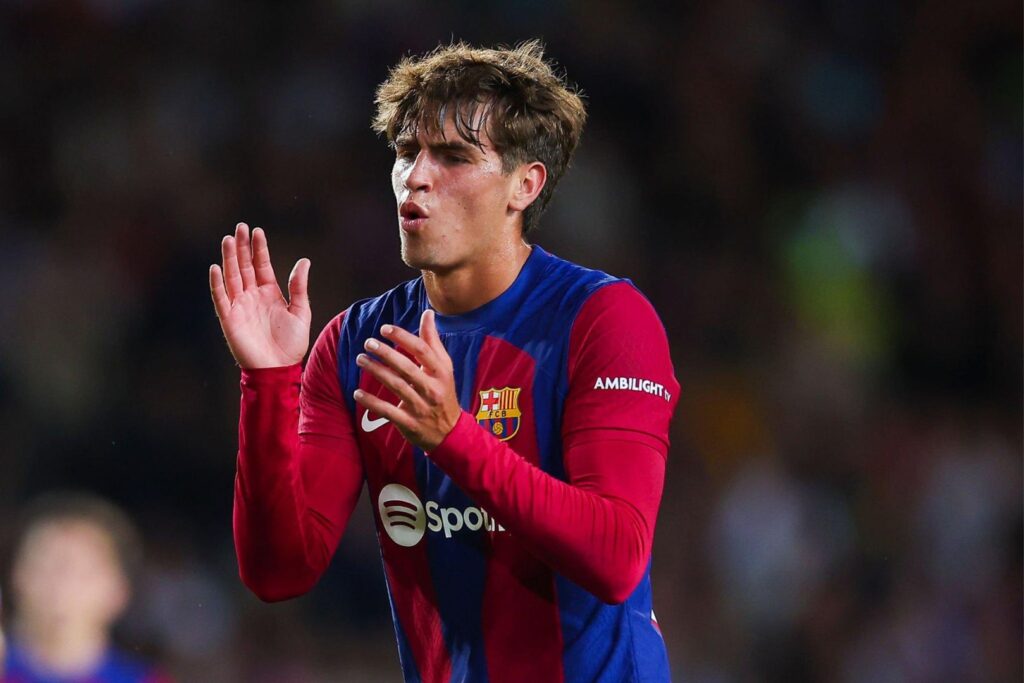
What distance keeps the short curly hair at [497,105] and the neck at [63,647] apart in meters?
1.64

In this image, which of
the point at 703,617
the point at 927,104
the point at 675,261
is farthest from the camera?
the point at 927,104

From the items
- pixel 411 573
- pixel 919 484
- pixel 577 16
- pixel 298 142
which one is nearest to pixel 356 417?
pixel 411 573

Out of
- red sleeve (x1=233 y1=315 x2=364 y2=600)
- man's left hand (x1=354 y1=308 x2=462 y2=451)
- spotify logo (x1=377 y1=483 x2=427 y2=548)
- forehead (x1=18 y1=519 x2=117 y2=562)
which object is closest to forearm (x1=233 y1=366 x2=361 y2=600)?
red sleeve (x1=233 y1=315 x2=364 y2=600)

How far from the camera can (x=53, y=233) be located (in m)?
7.52

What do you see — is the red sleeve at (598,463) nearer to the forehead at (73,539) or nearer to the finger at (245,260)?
the finger at (245,260)

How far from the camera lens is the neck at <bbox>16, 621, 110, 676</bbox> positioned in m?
3.79

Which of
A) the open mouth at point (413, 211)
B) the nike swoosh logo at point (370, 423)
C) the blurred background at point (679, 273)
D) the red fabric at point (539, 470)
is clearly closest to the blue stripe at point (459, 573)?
the nike swoosh logo at point (370, 423)

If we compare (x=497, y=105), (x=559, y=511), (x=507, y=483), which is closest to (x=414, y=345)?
(x=507, y=483)

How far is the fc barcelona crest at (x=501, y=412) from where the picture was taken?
304cm

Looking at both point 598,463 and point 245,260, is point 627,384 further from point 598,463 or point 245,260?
point 245,260

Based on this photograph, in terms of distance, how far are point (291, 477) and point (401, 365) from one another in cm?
52

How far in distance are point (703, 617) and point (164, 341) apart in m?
3.05

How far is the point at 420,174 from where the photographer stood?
3.11 m

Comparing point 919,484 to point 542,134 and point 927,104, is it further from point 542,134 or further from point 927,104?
point 542,134
